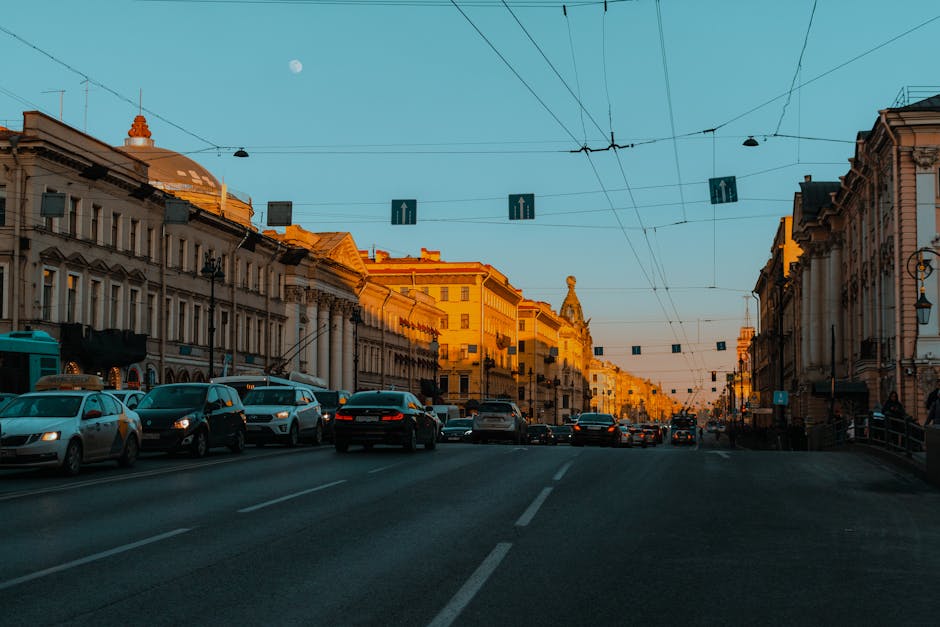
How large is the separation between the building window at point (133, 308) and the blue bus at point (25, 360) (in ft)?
61.6

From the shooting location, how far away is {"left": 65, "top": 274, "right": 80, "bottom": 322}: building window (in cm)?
4994

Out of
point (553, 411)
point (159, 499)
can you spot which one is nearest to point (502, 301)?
point (553, 411)

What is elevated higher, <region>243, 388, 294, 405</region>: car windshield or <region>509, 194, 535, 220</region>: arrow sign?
<region>509, 194, 535, 220</region>: arrow sign

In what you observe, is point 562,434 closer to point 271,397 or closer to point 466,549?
point 271,397

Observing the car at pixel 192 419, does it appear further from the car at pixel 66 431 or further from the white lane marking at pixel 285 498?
the white lane marking at pixel 285 498

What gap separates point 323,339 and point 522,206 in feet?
167

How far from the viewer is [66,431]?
2061 centimetres

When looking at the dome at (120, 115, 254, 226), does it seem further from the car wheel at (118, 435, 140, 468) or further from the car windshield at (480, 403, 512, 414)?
the car wheel at (118, 435, 140, 468)

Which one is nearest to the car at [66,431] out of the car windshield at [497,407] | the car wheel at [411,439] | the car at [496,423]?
the car wheel at [411,439]

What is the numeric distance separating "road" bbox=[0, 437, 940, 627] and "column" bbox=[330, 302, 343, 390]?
215 ft

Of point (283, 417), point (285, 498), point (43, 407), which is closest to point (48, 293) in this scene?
point (283, 417)

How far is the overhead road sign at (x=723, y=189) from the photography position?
32.1 meters

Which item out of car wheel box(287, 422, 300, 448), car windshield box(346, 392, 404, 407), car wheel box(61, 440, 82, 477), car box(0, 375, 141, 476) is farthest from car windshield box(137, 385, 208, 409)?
car wheel box(61, 440, 82, 477)

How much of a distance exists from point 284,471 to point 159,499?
5.40 meters
